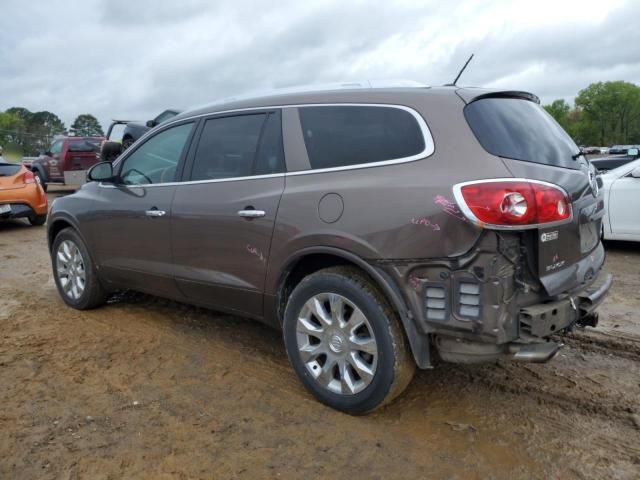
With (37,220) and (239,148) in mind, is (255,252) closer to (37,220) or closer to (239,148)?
(239,148)

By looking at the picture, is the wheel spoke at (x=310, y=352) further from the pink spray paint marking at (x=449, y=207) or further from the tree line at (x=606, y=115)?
the tree line at (x=606, y=115)

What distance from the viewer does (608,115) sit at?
4178 inches

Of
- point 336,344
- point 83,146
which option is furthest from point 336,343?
point 83,146

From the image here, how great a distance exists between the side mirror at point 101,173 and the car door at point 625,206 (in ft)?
20.2

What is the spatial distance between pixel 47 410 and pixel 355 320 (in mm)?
1893

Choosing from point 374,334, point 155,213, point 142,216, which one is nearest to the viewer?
point 374,334

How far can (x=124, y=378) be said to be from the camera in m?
3.86

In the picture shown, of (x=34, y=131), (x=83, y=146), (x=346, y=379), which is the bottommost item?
(x=346, y=379)

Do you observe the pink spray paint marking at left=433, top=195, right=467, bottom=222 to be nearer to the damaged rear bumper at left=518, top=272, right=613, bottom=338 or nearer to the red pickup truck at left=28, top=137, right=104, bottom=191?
the damaged rear bumper at left=518, top=272, right=613, bottom=338

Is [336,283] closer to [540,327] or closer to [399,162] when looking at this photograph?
[399,162]

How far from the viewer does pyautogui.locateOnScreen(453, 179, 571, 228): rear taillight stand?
270 centimetres

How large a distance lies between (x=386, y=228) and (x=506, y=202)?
1.98 ft

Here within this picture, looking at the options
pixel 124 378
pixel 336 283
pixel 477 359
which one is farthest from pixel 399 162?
pixel 124 378

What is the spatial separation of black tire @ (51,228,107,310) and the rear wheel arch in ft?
7.47
